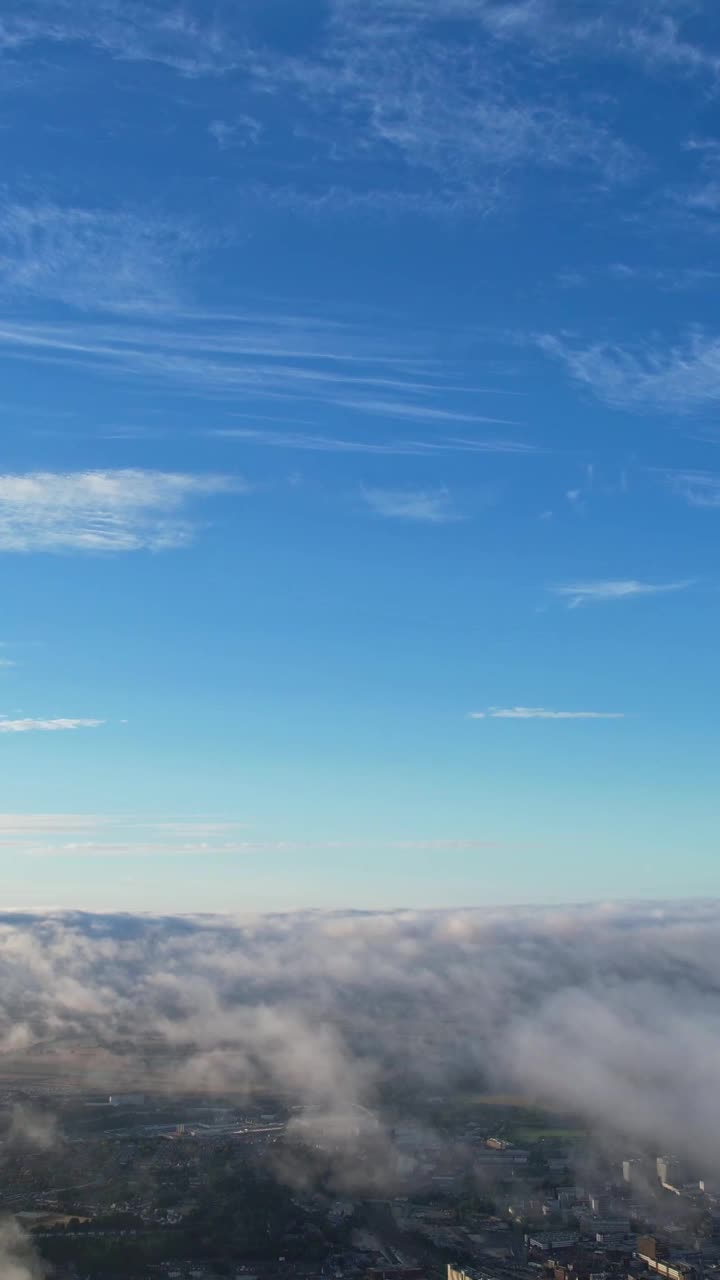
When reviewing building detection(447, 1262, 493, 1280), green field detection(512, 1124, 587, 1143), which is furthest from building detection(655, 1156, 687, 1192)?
building detection(447, 1262, 493, 1280)

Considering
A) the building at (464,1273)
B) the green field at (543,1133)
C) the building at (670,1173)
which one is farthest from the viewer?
the green field at (543,1133)

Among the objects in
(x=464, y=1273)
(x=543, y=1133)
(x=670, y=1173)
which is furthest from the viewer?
(x=543, y=1133)

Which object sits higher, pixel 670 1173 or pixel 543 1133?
pixel 543 1133

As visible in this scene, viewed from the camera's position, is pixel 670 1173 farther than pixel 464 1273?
Yes

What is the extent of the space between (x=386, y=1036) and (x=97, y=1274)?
2433cm

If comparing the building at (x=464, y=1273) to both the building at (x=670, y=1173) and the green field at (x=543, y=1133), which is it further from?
the green field at (x=543, y=1133)

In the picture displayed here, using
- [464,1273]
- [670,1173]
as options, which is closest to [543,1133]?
[670,1173]

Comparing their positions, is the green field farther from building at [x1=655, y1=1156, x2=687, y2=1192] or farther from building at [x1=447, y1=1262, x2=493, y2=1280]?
building at [x1=447, y1=1262, x2=493, y2=1280]

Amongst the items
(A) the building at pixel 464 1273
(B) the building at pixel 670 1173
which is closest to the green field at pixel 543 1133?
(B) the building at pixel 670 1173

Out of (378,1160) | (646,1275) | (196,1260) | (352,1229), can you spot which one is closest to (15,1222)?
(196,1260)

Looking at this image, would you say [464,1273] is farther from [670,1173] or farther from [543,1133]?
[543,1133]

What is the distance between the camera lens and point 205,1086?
Answer: 1337 inches

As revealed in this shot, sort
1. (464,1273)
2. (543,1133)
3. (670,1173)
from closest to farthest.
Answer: (464,1273) < (670,1173) < (543,1133)

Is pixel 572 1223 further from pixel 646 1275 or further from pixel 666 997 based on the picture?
pixel 666 997
